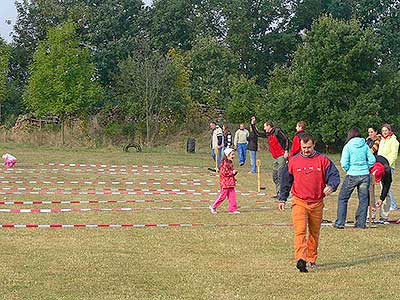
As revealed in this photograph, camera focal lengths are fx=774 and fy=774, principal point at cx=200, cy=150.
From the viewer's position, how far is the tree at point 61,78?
45.1 metres

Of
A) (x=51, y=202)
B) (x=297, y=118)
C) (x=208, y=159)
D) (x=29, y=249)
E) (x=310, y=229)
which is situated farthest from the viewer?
(x=297, y=118)

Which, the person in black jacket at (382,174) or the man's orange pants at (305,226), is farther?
the person in black jacket at (382,174)

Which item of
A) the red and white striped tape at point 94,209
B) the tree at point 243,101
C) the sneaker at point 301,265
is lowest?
the red and white striped tape at point 94,209

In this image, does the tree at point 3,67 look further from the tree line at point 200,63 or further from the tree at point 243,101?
the tree at point 243,101

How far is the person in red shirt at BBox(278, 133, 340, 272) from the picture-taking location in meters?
9.07

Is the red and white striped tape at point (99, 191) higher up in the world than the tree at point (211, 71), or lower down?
lower down

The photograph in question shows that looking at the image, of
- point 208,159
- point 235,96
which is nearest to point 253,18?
point 235,96

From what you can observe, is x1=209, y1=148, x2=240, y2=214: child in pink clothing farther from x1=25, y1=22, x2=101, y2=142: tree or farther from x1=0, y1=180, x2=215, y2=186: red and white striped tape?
x1=25, y1=22, x2=101, y2=142: tree

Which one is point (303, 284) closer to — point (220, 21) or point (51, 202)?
point (51, 202)

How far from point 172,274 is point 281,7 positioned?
5283 centimetres

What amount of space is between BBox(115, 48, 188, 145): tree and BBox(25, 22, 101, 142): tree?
3.05 m

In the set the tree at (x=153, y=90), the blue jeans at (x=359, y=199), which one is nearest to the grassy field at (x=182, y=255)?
the blue jeans at (x=359, y=199)

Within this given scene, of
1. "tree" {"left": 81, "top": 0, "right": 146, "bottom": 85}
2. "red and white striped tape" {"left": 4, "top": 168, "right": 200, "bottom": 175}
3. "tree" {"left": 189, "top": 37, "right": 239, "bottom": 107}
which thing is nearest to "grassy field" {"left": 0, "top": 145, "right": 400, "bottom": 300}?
"red and white striped tape" {"left": 4, "top": 168, "right": 200, "bottom": 175}

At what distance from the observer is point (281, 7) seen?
59625mm
